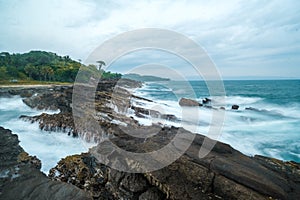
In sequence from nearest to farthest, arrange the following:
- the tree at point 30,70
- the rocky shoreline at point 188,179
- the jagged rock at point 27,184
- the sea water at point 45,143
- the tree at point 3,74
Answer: the rocky shoreline at point 188,179 → the jagged rock at point 27,184 → the sea water at point 45,143 → the tree at point 3,74 → the tree at point 30,70

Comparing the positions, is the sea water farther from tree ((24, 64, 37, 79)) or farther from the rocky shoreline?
tree ((24, 64, 37, 79))

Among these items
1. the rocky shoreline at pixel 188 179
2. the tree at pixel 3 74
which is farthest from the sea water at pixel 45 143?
the tree at pixel 3 74

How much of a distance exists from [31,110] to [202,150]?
15.7 metres

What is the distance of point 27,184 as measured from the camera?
499cm

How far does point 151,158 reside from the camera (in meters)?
4.63

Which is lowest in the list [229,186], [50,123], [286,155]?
[286,155]

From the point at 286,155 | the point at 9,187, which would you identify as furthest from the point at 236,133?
the point at 9,187

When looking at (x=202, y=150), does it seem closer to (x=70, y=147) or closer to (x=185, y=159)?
(x=185, y=159)

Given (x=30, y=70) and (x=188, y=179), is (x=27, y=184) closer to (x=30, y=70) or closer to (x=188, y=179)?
(x=188, y=179)

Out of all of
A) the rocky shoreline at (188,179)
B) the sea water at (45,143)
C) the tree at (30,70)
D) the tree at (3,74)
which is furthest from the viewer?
the tree at (30,70)

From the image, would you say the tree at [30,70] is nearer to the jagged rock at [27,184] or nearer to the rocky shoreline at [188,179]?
the jagged rock at [27,184]

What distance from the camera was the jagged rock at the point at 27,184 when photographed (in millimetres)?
4480

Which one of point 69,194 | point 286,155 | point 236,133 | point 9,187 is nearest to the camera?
point 69,194

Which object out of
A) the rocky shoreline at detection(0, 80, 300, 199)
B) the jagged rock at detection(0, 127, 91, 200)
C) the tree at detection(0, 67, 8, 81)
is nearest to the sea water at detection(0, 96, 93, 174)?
the jagged rock at detection(0, 127, 91, 200)
